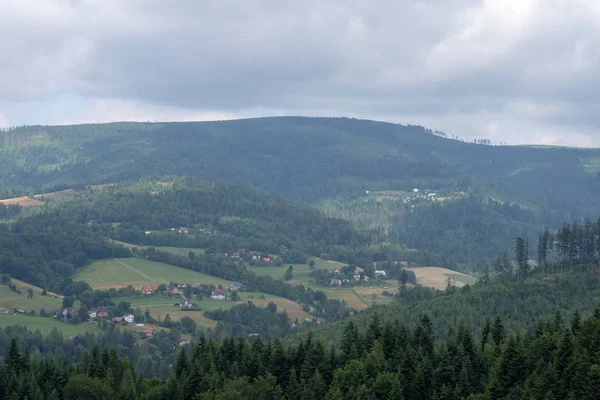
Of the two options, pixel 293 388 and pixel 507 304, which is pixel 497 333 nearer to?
pixel 293 388

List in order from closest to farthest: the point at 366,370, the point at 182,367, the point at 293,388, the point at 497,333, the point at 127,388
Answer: the point at 366,370
the point at 293,388
the point at 127,388
the point at 497,333
the point at 182,367

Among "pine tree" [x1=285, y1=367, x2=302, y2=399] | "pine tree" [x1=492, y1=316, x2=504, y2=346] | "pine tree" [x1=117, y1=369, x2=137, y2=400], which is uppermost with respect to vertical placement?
"pine tree" [x1=492, y1=316, x2=504, y2=346]

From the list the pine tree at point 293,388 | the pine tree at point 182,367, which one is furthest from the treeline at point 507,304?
the pine tree at point 182,367

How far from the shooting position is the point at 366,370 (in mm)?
108688

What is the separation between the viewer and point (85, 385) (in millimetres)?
115625

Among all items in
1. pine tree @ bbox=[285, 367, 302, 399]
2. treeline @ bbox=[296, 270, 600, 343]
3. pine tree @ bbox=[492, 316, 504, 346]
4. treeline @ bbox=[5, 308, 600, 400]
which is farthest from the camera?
treeline @ bbox=[296, 270, 600, 343]

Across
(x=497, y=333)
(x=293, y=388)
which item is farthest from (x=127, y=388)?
(x=497, y=333)

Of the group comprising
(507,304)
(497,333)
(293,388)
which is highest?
(497,333)

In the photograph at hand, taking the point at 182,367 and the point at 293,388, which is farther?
the point at 182,367

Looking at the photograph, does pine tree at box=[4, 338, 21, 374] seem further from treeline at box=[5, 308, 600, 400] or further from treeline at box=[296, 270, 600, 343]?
treeline at box=[296, 270, 600, 343]

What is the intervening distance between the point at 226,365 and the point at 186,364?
486 cm

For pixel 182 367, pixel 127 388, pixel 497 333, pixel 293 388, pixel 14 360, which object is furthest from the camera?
pixel 14 360

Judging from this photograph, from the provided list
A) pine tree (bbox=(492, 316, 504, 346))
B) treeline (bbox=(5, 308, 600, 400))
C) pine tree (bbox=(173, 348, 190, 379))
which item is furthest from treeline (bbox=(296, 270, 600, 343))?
pine tree (bbox=(173, 348, 190, 379))

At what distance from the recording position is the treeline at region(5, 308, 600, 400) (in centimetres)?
9675
